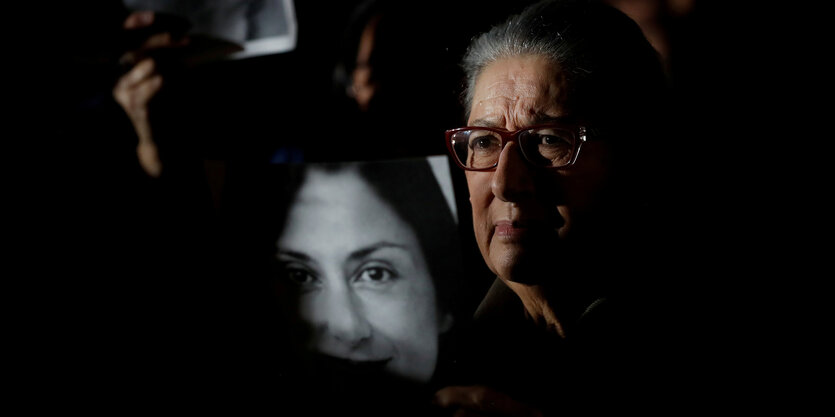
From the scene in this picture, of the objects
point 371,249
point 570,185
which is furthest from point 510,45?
point 371,249

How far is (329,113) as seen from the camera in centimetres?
109

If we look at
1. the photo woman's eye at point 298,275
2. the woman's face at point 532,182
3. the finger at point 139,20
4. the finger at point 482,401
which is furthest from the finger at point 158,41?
the finger at point 482,401

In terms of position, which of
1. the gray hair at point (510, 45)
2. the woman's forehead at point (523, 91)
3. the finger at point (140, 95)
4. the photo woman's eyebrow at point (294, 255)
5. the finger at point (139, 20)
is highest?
the finger at point (139, 20)

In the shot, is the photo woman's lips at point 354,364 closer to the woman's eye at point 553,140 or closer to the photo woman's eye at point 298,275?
the photo woman's eye at point 298,275

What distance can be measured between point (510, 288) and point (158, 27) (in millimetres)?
910

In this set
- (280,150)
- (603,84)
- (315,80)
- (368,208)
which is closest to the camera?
(603,84)

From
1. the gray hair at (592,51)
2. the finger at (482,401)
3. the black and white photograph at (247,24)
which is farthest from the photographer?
the black and white photograph at (247,24)

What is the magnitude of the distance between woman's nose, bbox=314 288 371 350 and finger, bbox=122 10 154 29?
0.70 meters

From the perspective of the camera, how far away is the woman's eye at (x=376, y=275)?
0.81 metres

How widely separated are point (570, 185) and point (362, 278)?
0.37 metres

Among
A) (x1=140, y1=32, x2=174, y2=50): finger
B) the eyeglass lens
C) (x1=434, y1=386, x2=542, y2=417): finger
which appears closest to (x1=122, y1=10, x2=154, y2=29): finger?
(x1=140, y1=32, x2=174, y2=50): finger

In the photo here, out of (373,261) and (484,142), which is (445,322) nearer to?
(373,261)

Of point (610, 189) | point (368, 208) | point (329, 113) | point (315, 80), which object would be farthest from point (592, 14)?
point (315, 80)

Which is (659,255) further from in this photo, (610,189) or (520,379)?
(520,379)
